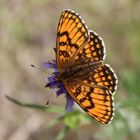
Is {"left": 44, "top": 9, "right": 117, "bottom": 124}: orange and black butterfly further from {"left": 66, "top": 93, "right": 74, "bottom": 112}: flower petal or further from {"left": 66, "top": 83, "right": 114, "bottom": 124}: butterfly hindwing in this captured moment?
{"left": 66, "top": 93, "right": 74, "bottom": 112}: flower petal

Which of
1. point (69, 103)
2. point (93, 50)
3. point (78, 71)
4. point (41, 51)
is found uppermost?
point (93, 50)

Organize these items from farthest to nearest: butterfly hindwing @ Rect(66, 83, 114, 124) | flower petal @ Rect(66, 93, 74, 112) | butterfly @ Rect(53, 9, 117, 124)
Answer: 1. flower petal @ Rect(66, 93, 74, 112)
2. butterfly @ Rect(53, 9, 117, 124)
3. butterfly hindwing @ Rect(66, 83, 114, 124)

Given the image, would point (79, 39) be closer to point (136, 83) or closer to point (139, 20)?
point (136, 83)

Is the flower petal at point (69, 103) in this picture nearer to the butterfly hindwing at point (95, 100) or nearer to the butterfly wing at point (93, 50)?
the butterfly hindwing at point (95, 100)

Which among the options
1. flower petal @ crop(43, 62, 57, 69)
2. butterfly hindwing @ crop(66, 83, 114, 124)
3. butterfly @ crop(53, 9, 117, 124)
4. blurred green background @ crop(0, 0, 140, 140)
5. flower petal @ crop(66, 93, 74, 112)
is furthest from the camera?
blurred green background @ crop(0, 0, 140, 140)

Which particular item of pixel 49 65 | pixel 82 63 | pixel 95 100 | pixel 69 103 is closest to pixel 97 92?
pixel 95 100

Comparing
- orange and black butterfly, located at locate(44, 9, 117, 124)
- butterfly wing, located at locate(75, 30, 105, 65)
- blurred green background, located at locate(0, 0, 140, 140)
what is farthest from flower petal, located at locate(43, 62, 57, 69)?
blurred green background, located at locate(0, 0, 140, 140)

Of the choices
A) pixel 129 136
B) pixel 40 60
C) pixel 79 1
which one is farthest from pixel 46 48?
pixel 129 136

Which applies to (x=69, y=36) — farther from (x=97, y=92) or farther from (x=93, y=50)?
(x=97, y=92)
